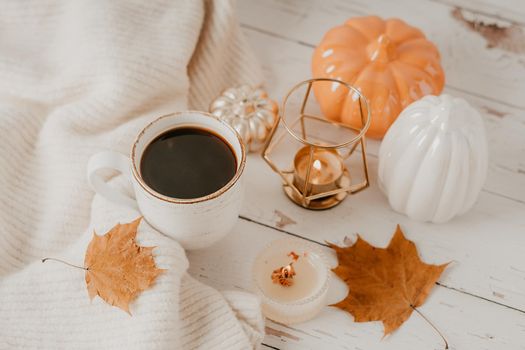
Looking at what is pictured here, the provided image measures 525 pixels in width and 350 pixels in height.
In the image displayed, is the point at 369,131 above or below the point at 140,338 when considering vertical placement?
above

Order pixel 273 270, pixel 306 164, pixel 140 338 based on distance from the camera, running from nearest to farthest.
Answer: pixel 140 338 → pixel 273 270 → pixel 306 164

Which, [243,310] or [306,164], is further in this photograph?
[306,164]

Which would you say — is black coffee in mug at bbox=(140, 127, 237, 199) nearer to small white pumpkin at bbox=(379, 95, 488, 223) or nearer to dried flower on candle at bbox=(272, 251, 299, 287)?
dried flower on candle at bbox=(272, 251, 299, 287)

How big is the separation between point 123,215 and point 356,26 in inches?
19.7

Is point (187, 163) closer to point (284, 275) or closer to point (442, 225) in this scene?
point (284, 275)

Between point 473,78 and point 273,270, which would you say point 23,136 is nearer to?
point 273,270

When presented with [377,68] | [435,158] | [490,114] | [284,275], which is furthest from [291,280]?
[490,114]

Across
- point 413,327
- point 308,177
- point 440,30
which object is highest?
point 440,30

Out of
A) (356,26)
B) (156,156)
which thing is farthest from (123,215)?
(356,26)

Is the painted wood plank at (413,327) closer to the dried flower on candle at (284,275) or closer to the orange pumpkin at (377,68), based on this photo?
the dried flower on candle at (284,275)

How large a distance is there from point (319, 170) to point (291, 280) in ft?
0.62

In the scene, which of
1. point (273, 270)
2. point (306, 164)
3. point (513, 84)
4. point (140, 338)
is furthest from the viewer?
point (513, 84)

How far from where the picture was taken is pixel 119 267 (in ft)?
2.61

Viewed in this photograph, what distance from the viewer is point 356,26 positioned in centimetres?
103
